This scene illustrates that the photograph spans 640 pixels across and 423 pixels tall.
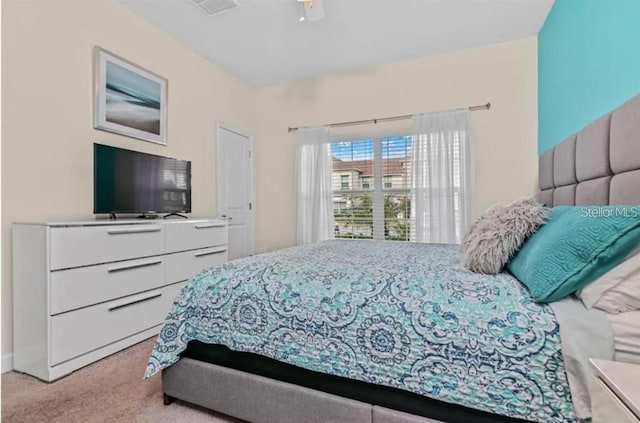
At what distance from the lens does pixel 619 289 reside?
95cm

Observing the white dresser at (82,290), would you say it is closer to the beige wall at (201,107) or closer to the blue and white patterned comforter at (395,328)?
the beige wall at (201,107)

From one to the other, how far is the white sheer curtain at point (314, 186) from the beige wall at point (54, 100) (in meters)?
1.63

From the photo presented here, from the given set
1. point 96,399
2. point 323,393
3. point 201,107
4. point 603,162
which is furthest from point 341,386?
point 201,107

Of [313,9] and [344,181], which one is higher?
[313,9]

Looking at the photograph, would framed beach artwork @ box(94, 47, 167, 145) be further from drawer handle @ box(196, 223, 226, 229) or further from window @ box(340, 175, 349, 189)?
window @ box(340, 175, 349, 189)

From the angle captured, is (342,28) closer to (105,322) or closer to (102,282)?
(102,282)

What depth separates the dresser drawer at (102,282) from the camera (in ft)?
5.93

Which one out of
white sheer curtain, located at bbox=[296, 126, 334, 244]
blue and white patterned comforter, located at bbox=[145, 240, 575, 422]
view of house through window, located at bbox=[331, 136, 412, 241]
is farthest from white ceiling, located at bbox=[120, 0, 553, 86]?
blue and white patterned comforter, located at bbox=[145, 240, 575, 422]

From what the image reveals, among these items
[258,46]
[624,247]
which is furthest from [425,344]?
[258,46]

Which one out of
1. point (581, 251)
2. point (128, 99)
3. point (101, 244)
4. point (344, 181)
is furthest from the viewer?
point (344, 181)

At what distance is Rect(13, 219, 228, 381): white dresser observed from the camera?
1779mm

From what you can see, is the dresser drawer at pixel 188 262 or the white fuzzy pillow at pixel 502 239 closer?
the white fuzzy pillow at pixel 502 239

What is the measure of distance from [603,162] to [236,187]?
11.5 feet

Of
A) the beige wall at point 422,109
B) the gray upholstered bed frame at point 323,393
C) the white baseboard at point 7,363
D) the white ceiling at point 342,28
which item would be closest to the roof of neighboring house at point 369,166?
the beige wall at point 422,109
